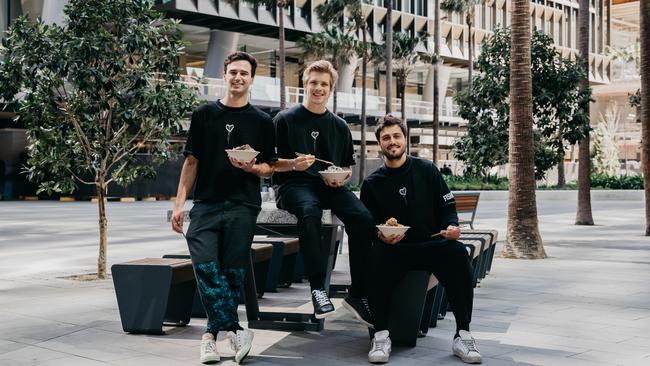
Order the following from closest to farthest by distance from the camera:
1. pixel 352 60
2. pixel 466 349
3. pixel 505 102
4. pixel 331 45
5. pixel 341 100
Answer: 1. pixel 466 349
2. pixel 505 102
3. pixel 331 45
4. pixel 341 100
5. pixel 352 60

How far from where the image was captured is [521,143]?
42.2ft

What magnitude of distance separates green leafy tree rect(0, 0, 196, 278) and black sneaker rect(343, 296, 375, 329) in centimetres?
512

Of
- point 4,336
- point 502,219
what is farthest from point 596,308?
point 502,219

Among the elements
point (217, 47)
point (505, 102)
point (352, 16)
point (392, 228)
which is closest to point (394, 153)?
point (392, 228)

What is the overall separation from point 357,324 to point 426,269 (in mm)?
1339

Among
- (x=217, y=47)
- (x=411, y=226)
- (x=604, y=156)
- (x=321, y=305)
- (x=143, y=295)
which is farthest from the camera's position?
(x=604, y=156)

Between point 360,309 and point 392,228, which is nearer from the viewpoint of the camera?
point 392,228

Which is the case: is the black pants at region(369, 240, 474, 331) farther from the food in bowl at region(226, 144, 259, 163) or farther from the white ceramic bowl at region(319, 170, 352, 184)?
the food in bowl at region(226, 144, 259, 163)

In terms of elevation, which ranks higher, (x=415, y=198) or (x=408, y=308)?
(x=415, y=198)

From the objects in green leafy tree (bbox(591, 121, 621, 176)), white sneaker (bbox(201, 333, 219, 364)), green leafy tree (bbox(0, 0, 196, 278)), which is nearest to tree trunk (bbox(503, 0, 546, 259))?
green leafy tree (bbox(0, 0, 196, 278))

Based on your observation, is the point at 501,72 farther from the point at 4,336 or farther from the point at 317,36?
the point at 317,36

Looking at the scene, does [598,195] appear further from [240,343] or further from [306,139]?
[240,343]

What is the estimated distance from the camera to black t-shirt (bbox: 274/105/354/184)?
20.2 feet

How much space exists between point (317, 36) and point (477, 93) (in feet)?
97.6
